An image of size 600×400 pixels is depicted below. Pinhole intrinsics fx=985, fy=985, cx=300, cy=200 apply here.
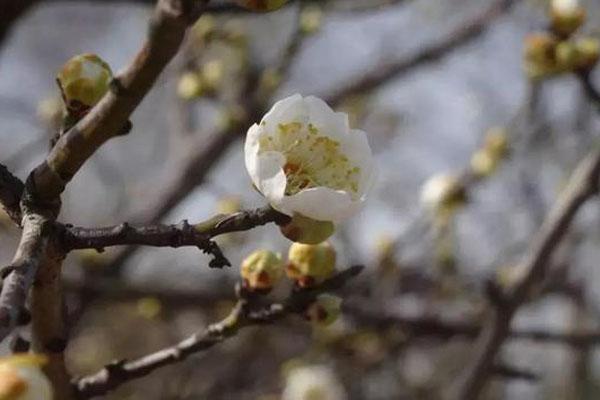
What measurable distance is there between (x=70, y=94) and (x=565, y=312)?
119 inches

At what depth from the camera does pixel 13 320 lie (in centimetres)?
65

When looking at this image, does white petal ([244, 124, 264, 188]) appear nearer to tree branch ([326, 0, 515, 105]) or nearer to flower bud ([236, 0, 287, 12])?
flower bud ([236, 0, 287, 12])

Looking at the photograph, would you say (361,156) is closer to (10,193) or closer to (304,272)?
(304,272)

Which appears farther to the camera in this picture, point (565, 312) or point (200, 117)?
point (200, 117)

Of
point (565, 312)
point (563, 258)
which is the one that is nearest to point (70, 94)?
point (563, 258)

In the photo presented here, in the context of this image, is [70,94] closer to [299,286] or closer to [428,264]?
[299,286]

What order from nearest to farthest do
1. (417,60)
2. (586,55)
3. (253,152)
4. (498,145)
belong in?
(253,152) < (586,55) < (498,145) < (417,60)

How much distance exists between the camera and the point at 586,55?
5.32ft

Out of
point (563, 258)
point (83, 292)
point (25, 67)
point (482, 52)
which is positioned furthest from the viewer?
point (25, 67)

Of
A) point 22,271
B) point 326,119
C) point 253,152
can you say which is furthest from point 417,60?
point 22,271

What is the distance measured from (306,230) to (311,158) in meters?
0.14

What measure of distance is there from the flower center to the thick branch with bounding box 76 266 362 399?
0.38ft

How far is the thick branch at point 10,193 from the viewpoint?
2.81 ft

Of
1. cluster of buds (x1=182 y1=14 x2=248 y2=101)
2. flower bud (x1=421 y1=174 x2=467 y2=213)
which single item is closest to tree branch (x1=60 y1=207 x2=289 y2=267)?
cluster of buds (x1=182 y1=14 x2=248 y2=101)
